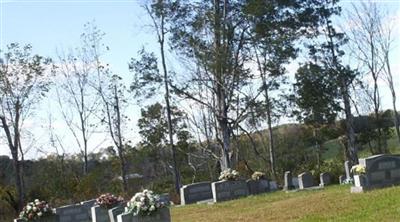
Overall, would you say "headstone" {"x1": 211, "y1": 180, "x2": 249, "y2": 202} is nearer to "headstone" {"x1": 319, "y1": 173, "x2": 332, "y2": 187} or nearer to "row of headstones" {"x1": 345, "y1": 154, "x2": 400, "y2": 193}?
"headstone" {"x1": 319, "y1": 173, "x2": 332, "y2": 187}

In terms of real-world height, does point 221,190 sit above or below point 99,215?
above

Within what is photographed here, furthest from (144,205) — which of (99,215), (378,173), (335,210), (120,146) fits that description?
(120,146)

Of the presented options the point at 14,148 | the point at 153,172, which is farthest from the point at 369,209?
the point at 153,172

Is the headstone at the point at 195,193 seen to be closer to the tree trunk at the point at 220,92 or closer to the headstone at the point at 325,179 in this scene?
the headstone at the point at 325,179

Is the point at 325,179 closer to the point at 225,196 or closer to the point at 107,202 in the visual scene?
the point at 225,196

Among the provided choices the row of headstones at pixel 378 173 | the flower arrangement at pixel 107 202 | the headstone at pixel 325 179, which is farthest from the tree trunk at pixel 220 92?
the row of headstones at pixel 378 173

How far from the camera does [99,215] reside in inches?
677

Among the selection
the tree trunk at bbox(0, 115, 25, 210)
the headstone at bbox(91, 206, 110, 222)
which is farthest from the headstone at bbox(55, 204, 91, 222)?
the tree trunk at bbox(0, 115, 25, 210)

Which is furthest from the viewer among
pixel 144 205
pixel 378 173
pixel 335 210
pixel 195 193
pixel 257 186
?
pixel 257 186

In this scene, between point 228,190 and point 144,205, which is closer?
point 144,205

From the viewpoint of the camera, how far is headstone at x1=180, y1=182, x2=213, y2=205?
81.1 feet

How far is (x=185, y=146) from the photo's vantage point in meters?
45.1

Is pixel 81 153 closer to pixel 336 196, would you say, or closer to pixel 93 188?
pixel 93 188

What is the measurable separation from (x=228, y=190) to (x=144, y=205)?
37.4ft
